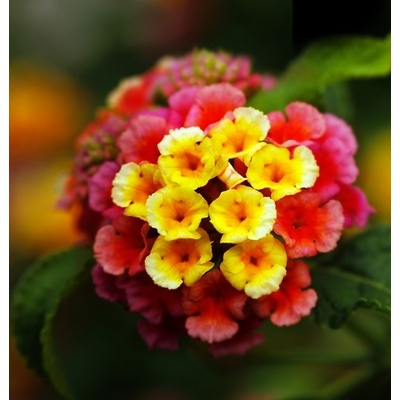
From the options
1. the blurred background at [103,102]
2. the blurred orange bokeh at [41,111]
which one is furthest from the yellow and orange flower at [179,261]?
the blurred orange bokeh at [41,111]

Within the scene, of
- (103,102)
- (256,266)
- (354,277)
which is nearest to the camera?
(256,266)

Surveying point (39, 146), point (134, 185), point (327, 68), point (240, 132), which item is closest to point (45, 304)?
point (134, 185)

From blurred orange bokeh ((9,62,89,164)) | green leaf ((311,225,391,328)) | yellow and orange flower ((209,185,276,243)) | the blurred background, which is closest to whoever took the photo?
yellow and orange flower ((209,185,276,243))

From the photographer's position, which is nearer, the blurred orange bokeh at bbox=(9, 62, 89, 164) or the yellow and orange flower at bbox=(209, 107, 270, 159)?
the yellow and orange flower at bbox=(209, 107, 270, 159)

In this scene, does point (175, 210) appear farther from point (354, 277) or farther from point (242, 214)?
point (354, 277)

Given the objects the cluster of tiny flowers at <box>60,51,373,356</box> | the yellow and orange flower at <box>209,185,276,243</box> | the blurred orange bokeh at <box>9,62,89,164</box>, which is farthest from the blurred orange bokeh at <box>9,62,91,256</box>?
the yellow and orange flower at <box>209,185,276,243</box>

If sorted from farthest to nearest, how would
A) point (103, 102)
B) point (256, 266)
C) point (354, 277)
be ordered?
1. point (103, 102)
2. point (354, 277)
3. point (256, 266)

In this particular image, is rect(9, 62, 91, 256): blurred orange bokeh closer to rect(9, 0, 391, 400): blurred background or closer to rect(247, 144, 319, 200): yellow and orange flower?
rect(9, 0, 391, 400): blurred background

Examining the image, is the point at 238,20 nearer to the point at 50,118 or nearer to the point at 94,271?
the point at 50,118
